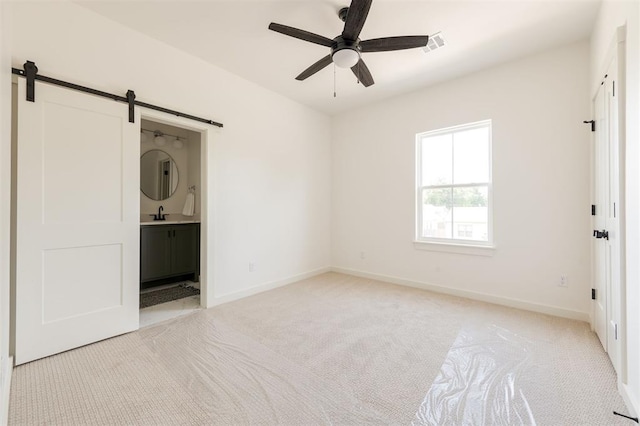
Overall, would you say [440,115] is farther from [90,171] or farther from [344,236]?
[90,171]

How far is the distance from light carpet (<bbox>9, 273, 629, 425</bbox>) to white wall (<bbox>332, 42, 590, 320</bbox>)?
50 centimetres

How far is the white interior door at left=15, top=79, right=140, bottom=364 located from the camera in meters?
2.06

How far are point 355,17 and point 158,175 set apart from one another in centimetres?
390

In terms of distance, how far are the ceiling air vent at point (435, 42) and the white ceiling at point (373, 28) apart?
0.19 feet

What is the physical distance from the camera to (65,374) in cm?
192

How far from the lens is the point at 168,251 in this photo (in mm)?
4004

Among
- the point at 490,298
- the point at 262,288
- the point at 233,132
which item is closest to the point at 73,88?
the point at 233,132

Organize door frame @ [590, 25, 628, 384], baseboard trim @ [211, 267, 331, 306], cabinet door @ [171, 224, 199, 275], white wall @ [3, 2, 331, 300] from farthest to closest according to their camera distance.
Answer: cabinet door @ [171, 224, 199, 275]
baseboard trim @ [211, 267, 331, 306]
white wall @ [3, 2, 331, 300]
door frame @ [590, 25, 628, 384]

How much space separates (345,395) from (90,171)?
270 centimetres

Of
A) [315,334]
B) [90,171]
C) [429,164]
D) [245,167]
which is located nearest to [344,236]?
[429,164]

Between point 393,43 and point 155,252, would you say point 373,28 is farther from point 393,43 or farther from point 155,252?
point 155,252

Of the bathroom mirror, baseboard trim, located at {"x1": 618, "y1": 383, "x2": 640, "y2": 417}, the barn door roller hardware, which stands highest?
the barn door roller hardware

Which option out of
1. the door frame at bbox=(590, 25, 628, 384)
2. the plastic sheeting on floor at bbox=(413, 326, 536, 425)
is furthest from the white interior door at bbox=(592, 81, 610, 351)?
the plastic sheeting on floor at bbox=(413, 326, 536, 425)

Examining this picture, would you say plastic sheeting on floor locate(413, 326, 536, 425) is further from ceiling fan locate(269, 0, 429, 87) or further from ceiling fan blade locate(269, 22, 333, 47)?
ceiling fan blade locate(269, 22, 333, 47)
